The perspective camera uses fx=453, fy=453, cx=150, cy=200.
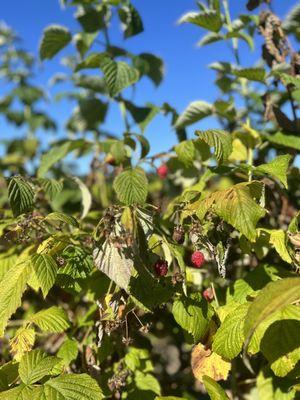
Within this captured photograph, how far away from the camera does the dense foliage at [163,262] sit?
4.21 feet

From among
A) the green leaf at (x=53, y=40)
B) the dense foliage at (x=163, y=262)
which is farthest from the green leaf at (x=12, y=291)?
the green leaf at (x=53, y=40)

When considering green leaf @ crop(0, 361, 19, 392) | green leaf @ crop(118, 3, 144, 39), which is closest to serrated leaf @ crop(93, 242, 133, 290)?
green leaf @ crop(0, 361, 19, 392)

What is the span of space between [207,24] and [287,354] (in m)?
1.64

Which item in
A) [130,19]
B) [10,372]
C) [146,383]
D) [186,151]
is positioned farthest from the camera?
[130,19]

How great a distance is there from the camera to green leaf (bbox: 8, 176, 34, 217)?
1.42 m

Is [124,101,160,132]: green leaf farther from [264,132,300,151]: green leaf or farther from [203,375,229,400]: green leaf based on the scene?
[203,375,229,400]: green leaf

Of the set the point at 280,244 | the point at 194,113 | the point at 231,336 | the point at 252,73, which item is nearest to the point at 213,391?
the point at 231,336

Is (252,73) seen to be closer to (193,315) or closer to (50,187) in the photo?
(50,187)

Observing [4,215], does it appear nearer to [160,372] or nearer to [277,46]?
[160,372]

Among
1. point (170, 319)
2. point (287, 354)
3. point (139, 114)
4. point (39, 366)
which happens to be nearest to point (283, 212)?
point (170, 319)

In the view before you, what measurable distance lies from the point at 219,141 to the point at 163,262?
17.7 inches

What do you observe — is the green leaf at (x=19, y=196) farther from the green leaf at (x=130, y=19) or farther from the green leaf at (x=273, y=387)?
the green leaf at (x=130, y=19)

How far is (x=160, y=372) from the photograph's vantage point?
2.40 m

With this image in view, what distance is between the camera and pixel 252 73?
1.98 meters
